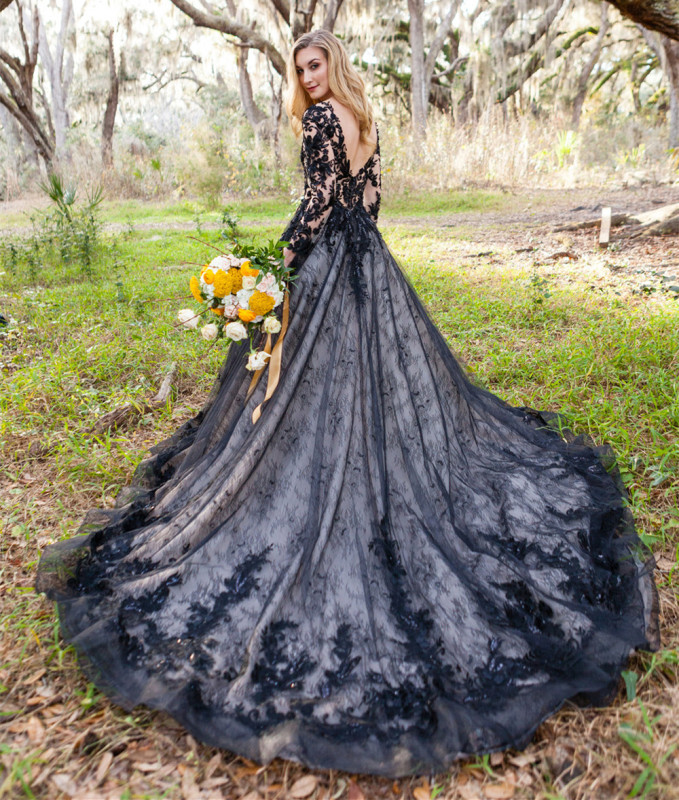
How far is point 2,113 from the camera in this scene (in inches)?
733

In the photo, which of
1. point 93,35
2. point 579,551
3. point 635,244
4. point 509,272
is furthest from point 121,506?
point 93,35

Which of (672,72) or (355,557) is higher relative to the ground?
(672,72)

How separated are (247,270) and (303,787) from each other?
1.51m

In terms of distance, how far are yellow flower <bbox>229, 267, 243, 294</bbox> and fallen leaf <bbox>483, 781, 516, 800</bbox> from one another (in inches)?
63.3

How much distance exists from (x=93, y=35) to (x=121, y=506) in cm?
2128

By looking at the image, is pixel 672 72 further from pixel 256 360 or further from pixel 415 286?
pixel 256 360

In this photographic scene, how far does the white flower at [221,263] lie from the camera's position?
190 cm

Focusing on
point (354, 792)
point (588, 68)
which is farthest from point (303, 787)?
point (588, 68)

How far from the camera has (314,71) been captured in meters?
2.25

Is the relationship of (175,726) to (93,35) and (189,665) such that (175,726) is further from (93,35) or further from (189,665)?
(93,35)

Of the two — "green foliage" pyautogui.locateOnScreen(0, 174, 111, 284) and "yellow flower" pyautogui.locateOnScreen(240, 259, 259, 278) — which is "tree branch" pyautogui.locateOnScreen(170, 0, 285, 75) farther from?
"yellow flower" pyautogui.locateOnScreen(240, 259, 259, 278)

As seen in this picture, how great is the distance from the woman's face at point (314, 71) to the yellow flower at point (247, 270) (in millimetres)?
901

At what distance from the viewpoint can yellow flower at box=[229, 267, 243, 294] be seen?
1.92m

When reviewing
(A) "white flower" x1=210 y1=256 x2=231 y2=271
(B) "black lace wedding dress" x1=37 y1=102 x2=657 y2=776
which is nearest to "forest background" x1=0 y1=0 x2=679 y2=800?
(B) "black lace wedding dress" x1=37 y1=102 x2=657 y2=776
